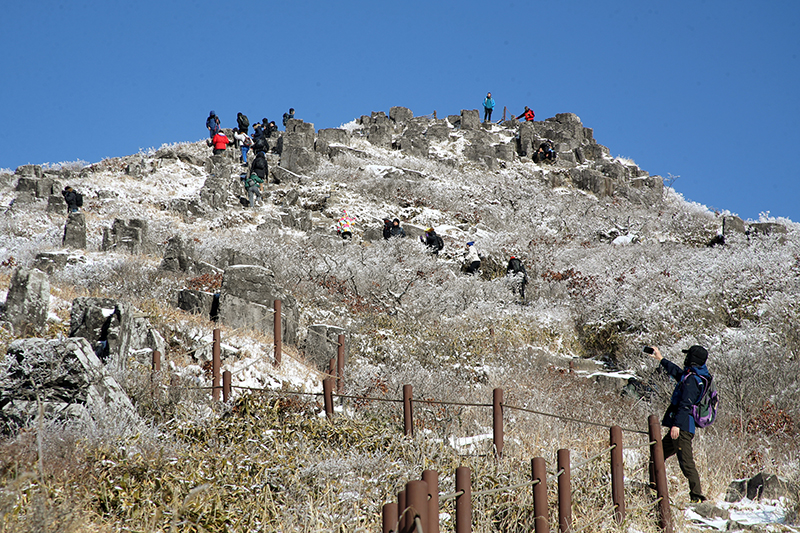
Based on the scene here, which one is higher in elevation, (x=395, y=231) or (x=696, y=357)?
(x=395, y=231)

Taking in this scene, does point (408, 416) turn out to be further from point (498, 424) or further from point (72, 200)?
point (72, 200)

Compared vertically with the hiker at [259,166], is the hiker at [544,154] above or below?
above

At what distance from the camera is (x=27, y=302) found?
367 inches

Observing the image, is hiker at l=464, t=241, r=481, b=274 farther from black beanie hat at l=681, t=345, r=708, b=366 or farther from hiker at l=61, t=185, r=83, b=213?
black beanie hat at l=681, t=345, r=708, b=366

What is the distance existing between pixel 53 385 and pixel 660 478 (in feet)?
19.5

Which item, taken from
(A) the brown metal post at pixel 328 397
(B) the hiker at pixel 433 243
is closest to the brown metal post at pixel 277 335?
(A) the brown metal post at pixel 328 397

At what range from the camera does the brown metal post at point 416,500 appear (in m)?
3.12

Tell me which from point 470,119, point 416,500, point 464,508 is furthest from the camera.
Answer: point 470,119

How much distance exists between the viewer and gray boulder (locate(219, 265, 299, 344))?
11391mm

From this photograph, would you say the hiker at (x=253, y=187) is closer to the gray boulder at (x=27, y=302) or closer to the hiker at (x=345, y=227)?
the hiker at (x=345, y=227)

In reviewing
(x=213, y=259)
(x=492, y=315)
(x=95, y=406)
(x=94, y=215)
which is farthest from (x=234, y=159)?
(x=95, y=406)

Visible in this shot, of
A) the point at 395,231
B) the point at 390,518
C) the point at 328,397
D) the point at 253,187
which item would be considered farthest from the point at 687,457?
the point at 253,187

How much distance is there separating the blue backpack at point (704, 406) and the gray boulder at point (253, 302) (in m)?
7.28

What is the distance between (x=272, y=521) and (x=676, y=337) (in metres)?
10.7
